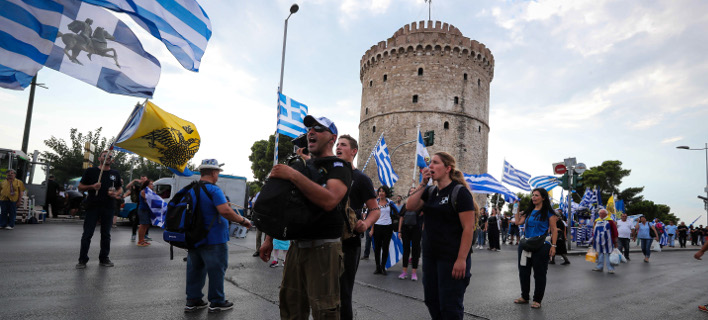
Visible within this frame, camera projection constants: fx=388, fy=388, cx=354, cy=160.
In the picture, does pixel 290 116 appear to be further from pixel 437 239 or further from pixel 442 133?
pixel 442 133

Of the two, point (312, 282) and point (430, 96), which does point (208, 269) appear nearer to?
point (312, 282)

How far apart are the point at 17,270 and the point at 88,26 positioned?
473 centimetres

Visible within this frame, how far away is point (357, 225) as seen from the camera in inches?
126

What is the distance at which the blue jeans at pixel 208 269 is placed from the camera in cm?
428

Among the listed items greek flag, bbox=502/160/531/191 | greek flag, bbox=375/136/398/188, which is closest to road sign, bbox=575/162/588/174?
greek flag, bbox=502/160/531/191

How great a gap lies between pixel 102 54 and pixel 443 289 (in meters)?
3.98

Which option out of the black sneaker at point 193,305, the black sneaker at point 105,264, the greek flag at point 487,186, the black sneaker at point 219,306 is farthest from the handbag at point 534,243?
the greek flag at point 487,186

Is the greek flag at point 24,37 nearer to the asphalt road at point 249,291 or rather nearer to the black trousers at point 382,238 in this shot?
the asphalt road at point 249,291

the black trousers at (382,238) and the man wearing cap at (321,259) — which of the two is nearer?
the man wearing cap at (321,259)

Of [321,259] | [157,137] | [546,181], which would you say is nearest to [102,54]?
[157,137]

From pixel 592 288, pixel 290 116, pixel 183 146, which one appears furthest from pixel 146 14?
pixel 592 288

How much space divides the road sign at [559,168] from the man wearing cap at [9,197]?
1997 cm

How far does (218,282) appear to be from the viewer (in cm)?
436

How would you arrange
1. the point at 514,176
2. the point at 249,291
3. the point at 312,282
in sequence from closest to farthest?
the point at 312,282, the point at 249,291, the point at 514,176
